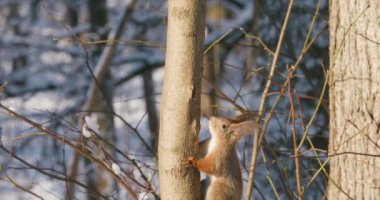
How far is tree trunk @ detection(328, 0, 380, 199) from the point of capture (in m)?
2.95

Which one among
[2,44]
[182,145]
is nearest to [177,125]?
[182,145]

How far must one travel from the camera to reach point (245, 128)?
2725mm

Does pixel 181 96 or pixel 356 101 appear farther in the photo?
pixel 356 101

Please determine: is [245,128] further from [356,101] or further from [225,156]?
[356,101]

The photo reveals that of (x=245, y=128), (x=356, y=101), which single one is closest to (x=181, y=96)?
(x=245, y=128)

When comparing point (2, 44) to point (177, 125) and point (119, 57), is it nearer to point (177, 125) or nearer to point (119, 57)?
point (119, 57)

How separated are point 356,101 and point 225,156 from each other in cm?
63

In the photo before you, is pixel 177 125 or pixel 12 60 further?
pixel 12 60

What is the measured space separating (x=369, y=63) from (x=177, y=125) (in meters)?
0.95

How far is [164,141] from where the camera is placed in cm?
248

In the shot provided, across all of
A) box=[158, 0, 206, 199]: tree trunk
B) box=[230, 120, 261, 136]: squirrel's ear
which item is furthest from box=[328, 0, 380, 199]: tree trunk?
box=[158, 0, 206, 199]: tree trunk

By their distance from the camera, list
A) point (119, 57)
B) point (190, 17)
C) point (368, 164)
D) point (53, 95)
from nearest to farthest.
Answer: point (190, 17) < point (368, 164) < point (119, 57) < point (53, 95)

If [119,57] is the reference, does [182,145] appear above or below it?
below

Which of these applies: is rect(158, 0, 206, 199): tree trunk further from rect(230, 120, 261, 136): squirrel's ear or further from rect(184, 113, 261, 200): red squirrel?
rect(230, 120, 261, 136): squirrel's ear
